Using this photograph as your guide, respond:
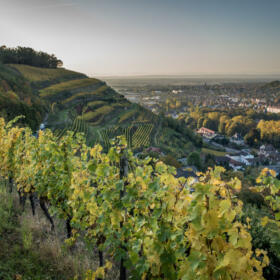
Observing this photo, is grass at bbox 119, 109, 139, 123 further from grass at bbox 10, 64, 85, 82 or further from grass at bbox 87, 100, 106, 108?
grass at bbox 10, 64, 85, 82

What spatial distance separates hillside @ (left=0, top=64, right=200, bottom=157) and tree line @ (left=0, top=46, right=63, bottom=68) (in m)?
3.92

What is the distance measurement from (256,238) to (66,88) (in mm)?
57167

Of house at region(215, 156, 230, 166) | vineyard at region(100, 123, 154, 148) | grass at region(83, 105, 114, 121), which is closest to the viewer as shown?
vineyard at region(100, 123, 154, 148)

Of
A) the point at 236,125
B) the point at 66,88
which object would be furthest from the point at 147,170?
the point at 236,125

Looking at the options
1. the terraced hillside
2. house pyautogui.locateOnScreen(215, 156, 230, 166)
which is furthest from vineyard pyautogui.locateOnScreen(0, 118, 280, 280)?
house pyautogui.locateOnScreen(215, 156, 230, 166)

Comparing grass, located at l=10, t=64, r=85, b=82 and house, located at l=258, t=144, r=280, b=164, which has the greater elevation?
grass, located at l=10, t=64, r=85, b=82

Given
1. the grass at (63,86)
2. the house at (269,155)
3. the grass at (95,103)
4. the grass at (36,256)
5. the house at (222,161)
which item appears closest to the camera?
the grass at (36,256)

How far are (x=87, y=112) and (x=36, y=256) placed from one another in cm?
4807

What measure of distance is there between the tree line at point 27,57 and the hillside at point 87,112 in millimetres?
3922

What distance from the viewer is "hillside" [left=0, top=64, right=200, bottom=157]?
1549 inches

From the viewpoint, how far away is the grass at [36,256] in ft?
11.0

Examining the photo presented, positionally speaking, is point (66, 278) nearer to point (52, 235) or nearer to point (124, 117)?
point (52, 235)

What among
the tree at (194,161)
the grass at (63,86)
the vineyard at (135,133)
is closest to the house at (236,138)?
the vineyard at (135,133)

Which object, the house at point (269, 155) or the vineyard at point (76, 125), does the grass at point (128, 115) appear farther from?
the house at point (269, 155)
